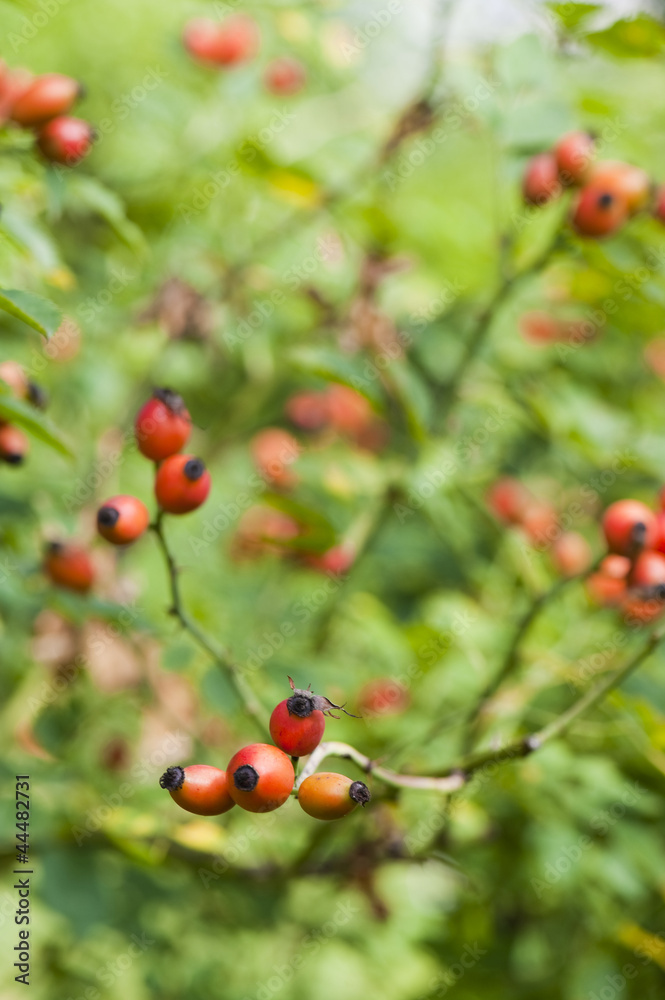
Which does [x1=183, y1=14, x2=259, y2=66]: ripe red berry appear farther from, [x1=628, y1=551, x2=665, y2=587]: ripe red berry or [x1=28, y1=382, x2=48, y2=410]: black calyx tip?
[x1=628, y1=551, x2=665, y2=587]: ripe red berry

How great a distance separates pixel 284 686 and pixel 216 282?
1.46 meters

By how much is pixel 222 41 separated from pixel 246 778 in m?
2.48

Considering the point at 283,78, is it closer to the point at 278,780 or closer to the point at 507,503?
the point at 507,503

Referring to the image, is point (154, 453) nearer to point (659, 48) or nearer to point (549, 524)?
point (659, 48)

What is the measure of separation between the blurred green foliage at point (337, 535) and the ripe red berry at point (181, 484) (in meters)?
0.42

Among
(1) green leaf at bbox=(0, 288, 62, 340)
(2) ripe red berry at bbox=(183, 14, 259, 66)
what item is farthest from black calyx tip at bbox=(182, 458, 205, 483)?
(2) ripe red berry at bbox=(183, 14, 259, 66)

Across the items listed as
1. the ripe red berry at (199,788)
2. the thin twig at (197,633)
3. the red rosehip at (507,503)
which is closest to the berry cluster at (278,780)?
the ripe red berry at (199,788)

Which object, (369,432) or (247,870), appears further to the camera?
(369,432)

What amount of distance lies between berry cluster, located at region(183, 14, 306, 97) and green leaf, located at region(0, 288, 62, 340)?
1866 millimetres

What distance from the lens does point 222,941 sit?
2.45 m

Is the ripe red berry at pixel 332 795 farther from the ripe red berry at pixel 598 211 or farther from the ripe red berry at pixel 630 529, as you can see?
the ripe red berry at pixel 598 211

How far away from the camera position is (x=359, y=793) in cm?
91

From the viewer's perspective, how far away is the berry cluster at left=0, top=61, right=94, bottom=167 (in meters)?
1.58

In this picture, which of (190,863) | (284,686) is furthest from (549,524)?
(190,863)
